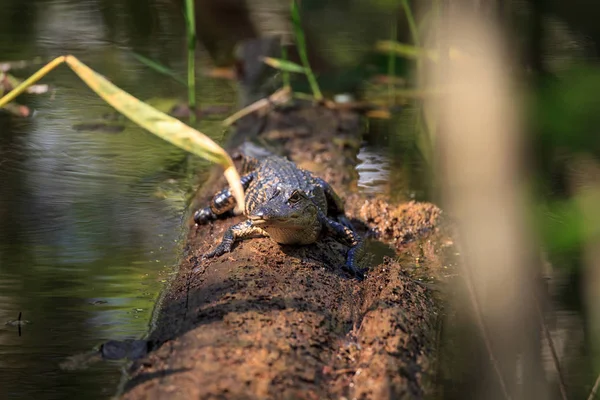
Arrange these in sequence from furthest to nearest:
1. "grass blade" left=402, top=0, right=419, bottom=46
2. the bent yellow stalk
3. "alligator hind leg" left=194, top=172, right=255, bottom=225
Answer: "grass blade" left=402, top=0, right=419, bottom=46, "alligator hind leg" left=194, top=172, right=255, bottom=225, the bent yellow stalk

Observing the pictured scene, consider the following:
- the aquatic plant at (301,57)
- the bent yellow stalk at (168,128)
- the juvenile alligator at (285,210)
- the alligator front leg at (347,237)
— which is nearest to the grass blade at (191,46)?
the aquatic plant at (301,57)

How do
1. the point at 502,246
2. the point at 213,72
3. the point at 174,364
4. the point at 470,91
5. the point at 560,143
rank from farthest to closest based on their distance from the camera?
the point at 213,72, the point at 174,364, the point at 502,246, the point at 470,91, the point at 560,143

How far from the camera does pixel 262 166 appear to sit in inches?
187

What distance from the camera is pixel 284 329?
2.88 metres

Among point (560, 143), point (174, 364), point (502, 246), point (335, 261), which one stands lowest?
point (335, 261)

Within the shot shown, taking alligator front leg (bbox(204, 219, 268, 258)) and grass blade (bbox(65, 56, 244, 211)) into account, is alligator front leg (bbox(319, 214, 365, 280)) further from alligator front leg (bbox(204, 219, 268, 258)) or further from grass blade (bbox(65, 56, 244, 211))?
grass blade (bbox(65, 56, 244, 211))

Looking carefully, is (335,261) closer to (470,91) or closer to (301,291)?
(301,291)

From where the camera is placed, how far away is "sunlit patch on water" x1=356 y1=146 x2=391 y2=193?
5.44 m

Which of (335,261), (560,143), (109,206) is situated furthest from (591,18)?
(109,206)

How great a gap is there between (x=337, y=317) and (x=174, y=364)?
825 mm

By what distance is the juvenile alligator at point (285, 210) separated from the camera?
3726mm

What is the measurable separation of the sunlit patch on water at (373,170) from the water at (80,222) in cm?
123

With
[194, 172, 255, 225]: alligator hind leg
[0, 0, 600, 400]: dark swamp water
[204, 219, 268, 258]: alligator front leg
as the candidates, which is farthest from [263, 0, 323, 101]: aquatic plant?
[204, 219, 268, 258]: alligator front leg

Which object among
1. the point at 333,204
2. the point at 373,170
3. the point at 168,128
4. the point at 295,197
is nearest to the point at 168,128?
the point at 168,128
